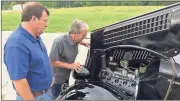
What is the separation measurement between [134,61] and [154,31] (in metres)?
0.61

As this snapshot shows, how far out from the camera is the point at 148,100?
2.90 m

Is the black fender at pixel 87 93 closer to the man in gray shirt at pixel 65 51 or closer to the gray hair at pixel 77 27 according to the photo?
the man in gray shirt at pixel 65 51

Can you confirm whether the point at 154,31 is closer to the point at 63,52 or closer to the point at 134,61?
the point at 134,61

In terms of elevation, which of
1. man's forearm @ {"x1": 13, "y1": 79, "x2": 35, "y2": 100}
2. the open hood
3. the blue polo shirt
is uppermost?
A: the open hood

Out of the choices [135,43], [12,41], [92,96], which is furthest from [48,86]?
[135,43]

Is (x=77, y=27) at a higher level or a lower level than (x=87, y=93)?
higher

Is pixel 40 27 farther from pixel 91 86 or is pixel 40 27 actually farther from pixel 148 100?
pixel 148 100

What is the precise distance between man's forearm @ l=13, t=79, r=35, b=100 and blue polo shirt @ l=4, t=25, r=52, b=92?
0.12 ft

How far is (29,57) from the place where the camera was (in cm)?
283

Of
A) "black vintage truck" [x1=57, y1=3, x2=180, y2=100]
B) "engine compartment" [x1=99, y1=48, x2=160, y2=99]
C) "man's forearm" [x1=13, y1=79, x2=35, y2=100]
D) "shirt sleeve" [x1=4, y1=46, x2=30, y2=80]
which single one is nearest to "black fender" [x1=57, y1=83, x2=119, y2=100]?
"black vintage truck" [x1=57, y1=3, x2=180, y2=100]

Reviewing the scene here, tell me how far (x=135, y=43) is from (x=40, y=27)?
2.61 feet

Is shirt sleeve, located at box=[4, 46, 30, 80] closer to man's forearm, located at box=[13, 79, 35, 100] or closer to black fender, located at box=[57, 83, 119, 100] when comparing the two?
man's forearm, located at box=[13, 79, 35, 100]

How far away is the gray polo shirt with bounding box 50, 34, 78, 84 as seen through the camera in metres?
4.00

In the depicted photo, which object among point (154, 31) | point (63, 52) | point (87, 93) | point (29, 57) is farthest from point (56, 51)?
point (154, 31)
